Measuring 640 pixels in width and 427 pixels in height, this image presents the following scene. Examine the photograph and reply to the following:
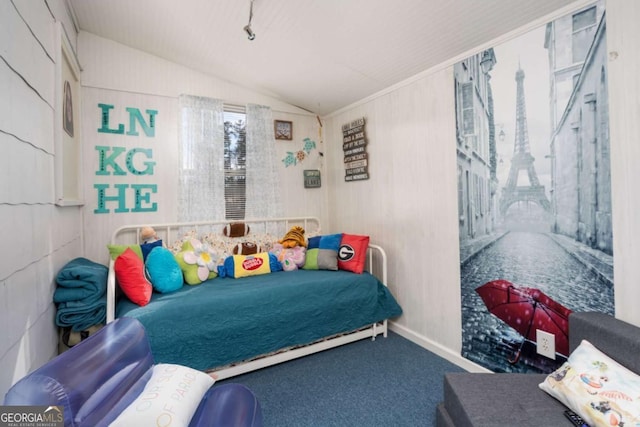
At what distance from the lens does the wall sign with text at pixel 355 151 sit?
3061mm

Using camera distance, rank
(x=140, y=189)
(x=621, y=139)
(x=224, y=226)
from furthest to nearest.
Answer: (x=224, y=226)
(x=140, y=189)
(x=621, y=139)

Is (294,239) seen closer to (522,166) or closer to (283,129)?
(283,129)

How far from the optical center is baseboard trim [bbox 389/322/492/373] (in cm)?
212

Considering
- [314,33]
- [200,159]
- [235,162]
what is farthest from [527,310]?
[200,159]

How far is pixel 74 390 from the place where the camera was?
846mm

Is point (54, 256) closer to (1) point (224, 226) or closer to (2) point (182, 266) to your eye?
(2) point (182, 266)

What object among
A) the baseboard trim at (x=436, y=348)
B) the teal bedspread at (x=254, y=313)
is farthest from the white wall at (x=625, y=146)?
the teal bedspread at (x=254, y=313)

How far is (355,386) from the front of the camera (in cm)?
198

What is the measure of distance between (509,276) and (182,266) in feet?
7.64

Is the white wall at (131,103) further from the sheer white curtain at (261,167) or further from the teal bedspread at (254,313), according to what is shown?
the teal bedspread at (254,313)

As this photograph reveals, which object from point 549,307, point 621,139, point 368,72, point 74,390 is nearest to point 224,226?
point 368,72

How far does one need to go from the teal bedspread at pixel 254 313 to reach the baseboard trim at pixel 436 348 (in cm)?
21

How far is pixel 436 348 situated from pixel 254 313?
145 cm

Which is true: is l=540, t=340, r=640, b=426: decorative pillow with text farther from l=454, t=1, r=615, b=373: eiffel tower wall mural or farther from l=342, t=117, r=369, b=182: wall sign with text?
l=342, t=117, r=369, b=182: wall sign with text
